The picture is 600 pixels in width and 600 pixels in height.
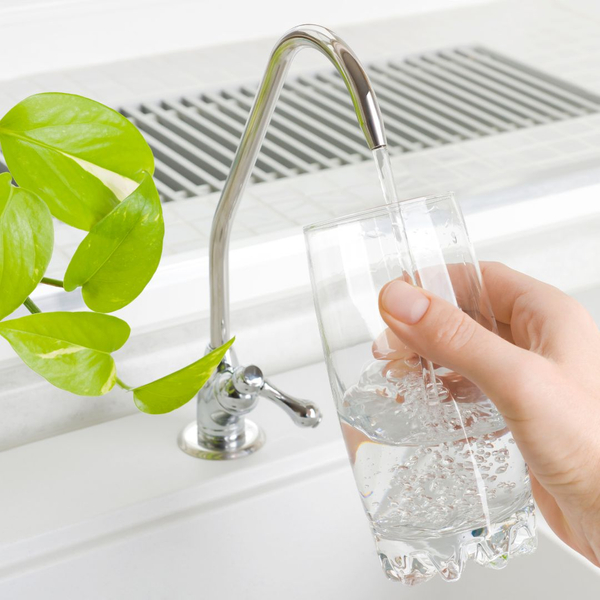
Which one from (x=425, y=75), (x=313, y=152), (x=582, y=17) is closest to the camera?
(x=313, y=152)

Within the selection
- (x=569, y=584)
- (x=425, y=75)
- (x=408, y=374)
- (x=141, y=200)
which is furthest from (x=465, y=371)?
(x=425, y=75)

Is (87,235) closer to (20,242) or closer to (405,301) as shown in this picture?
(20,242)

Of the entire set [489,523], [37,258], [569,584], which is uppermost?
[37,258]

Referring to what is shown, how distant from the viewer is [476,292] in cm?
40

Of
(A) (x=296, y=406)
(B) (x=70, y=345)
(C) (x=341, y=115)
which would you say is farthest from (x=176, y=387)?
(C) (x=341, y=115)

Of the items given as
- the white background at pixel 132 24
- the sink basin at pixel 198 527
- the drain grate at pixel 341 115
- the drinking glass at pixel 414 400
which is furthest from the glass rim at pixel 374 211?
the white background at pixel 132 24

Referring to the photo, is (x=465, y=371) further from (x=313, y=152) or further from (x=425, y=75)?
(x=425, y=75)

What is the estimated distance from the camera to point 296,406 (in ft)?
1.74

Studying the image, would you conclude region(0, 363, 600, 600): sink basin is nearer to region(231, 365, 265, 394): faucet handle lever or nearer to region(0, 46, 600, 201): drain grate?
region(231, 365, 265, 394): faucet handle lever

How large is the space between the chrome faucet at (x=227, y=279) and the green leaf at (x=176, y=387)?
109 millimetres

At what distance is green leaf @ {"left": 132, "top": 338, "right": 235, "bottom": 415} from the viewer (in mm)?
382

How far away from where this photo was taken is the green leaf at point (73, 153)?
38 cm

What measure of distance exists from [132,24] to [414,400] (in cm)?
66

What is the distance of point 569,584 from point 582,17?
0.71 meters
